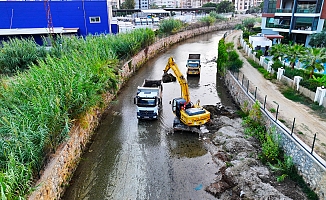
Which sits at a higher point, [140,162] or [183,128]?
[183,128]

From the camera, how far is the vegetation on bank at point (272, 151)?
1188 cm

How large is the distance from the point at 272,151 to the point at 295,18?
102 feet

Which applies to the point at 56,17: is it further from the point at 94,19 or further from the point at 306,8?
the point at 306,8

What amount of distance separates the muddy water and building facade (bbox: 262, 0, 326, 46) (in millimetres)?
23705

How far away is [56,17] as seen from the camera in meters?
39.4

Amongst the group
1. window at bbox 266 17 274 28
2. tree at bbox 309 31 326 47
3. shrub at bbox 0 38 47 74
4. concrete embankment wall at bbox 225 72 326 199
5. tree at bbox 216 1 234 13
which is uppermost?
tree at bbox 216 1 234 13

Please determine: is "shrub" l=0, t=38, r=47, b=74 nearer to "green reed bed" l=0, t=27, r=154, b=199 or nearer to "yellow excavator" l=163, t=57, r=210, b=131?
"green reed bed" l=0, t=27, r=154, b=199

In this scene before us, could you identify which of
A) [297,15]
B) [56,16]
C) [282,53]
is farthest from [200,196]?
[56,16]

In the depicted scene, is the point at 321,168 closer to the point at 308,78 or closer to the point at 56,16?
the point at 308,78

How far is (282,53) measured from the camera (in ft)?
80.4

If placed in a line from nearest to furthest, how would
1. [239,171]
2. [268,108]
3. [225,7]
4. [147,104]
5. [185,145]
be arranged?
1. [239,171]
2. [185,145]
3. [268,108]
4. [147,104]
5. [225,7]

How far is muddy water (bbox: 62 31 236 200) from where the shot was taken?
40.3 feet

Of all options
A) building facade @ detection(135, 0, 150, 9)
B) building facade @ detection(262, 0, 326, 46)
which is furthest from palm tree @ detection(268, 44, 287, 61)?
building facade @ detection(135, 0, 150, 9)

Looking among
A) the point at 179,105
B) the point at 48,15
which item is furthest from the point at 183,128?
the point at 48,15
